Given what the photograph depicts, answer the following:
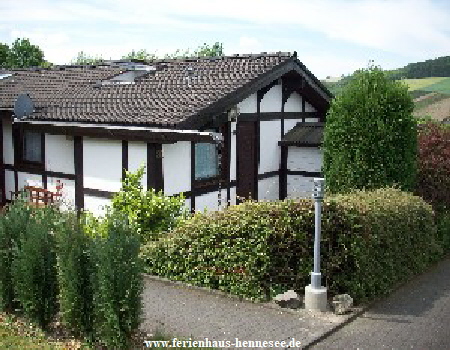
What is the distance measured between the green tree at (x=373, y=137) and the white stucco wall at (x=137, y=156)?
422 cm

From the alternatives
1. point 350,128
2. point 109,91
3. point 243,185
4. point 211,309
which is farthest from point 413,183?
point 109,91

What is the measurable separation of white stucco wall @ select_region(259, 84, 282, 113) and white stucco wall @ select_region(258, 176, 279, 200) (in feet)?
6.53

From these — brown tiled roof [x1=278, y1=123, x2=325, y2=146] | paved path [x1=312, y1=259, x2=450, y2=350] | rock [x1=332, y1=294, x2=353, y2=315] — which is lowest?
paved path [x1=312, y1=259, x2=450, y2=350]

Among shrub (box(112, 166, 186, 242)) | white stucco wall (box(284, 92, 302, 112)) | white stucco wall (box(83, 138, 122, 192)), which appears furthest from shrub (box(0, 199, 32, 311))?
white stucco wall (box(284, 92, 302, 112))

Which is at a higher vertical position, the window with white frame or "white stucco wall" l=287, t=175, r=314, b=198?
the window with white frame

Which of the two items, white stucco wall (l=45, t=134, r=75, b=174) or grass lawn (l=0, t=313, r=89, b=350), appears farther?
white stucco wall (l=45, t=134, r=75, b=174)

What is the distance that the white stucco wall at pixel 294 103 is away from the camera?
16.6 meters

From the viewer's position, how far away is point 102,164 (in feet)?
43.6

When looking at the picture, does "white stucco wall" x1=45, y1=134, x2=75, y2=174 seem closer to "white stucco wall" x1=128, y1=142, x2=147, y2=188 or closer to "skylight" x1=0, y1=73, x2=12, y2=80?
"white stucco wall" x1=128, y1=142, x2=147, y2=188

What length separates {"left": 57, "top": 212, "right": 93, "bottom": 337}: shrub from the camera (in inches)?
276

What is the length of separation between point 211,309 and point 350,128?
5.81m

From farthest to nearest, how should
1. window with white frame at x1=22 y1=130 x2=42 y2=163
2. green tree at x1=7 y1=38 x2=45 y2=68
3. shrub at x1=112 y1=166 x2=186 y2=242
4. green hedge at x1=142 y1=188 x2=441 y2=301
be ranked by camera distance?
green tree at x1=7 y1=38 x2=45 y2=68 → window with white frame at x1=22 y1=130 x2=42 y2=163 → shrub at x1=112 y1=166 x2=186 y2=242 → green hedge at x1=142 y1=188 x2=441 y2=301

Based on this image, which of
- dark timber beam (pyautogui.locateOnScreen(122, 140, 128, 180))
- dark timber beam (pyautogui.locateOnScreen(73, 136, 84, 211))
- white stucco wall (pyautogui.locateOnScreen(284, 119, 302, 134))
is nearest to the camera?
dark timber beam (pyautogui.locateOnScreen(122, 140, 128, 180))

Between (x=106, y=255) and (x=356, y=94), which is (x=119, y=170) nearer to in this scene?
(x=356, y=94)
